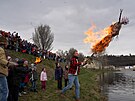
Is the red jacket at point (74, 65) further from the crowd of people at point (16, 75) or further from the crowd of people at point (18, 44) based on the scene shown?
the crowd of people at point (18, 44)

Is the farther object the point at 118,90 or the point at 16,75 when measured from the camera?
the point at 118,90

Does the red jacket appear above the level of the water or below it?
above

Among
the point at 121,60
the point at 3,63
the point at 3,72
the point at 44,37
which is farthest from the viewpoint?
the point at 121,60

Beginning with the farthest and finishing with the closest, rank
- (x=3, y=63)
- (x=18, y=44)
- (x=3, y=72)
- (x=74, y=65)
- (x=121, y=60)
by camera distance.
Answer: (x=121, y=60), (x=18, y=44), (x=74, y=65), (x=3, y=72), (x=3, y=63)

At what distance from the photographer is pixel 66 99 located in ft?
47.6

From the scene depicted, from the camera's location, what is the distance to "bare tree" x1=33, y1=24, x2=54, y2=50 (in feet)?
240

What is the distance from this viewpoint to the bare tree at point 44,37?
240ft

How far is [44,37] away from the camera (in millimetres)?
74500

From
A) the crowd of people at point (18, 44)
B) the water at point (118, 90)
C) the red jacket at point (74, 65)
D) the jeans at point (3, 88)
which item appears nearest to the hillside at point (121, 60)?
the water at point (118, 90)

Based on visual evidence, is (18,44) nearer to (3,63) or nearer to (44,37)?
(3,63)

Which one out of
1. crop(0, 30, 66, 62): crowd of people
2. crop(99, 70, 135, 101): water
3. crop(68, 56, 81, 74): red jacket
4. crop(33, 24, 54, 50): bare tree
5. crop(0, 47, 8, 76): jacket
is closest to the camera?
crop(0, 47, 8, 76): jacket

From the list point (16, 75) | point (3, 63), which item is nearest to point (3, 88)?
point (3, 63)

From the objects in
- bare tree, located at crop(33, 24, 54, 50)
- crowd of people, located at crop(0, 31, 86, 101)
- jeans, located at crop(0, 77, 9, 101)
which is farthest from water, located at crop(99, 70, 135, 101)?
bare tree, located at crop(33, 24, 54, 50)

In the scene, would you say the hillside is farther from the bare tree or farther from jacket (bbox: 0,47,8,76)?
jacket (bbox: 0,47,8,76)
